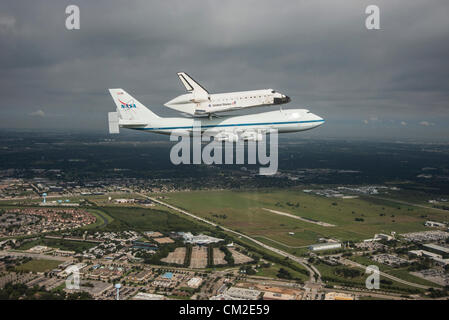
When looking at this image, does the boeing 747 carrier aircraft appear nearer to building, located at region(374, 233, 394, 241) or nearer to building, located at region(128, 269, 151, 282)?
building, located at region(128, 269, 151, 282)

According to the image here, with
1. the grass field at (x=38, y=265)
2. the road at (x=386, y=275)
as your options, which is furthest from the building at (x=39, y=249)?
the road at (x=386, y=275)

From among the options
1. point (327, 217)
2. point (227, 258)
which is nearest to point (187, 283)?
point (227, 258)

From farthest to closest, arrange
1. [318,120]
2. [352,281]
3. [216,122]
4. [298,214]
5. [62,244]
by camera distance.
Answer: [298,214] < [62,244] < [352,281] < [318,120] < [216,122]

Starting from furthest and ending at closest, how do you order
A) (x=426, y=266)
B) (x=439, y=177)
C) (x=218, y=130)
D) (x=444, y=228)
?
(x=439, y=177), (x=444, y=228), (x=426, y=266), (x=218, y=130)

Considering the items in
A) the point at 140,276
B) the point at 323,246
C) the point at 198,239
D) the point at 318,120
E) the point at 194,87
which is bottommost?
the point at 140,276

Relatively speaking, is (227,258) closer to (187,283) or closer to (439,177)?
(187,283)

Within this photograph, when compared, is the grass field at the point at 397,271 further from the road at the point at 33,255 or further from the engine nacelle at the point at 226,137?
the road at the point at 33,255

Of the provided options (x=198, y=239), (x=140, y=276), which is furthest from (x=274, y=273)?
(x=140, y=276)

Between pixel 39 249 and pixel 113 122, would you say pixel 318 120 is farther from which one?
pixel 39 249
